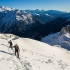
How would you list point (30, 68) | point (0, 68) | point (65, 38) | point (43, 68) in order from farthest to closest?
point (65, 38) → point (43, 68) → point (30, 68) → point (0, 68)

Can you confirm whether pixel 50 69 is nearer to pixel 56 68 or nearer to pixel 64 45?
pixel 56 68

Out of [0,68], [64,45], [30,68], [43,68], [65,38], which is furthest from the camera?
[65,38]

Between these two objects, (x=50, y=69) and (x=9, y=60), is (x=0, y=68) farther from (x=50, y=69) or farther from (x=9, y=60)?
(x=50, y=69)

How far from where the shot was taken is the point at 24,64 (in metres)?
14.8

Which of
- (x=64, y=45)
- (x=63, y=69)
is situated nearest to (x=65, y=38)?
(x=64, y=45)

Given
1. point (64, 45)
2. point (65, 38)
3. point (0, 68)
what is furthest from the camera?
point (65, 38)

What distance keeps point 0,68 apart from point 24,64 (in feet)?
11.2

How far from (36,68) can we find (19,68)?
96.4 inches

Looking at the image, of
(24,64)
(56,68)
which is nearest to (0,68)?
(24,64)

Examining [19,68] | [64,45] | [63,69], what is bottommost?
[64,45]

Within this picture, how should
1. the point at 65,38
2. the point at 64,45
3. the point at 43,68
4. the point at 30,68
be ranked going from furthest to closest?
the point at 65,38 → the point at 64,45 → the point at 43,68 → the point at 30,68

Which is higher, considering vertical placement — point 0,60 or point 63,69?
point 0,60

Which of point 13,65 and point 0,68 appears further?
point 13,65

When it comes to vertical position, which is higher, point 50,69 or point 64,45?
point 50,69
